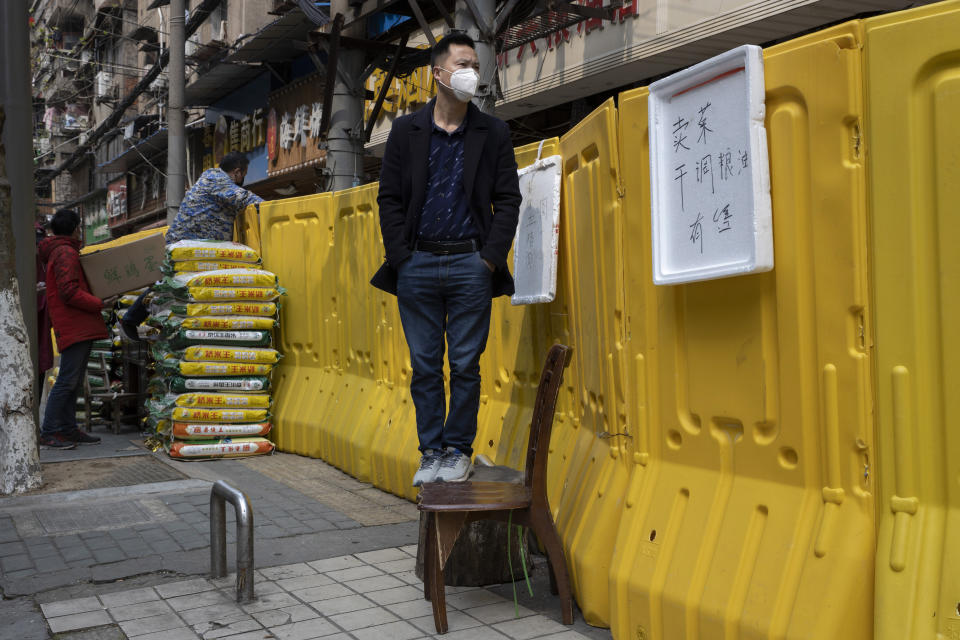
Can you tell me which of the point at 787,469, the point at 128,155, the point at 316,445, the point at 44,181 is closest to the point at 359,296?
the point at 316,445

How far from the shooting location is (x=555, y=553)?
380 centimetres

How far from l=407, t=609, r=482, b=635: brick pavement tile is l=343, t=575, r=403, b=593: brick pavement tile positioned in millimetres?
443

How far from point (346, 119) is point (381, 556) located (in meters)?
7.10

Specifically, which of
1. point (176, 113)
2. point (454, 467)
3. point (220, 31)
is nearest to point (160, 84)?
point (220, 31)

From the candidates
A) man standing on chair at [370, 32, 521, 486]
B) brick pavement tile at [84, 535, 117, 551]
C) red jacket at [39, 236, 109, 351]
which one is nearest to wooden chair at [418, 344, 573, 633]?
man standing on chair at [370, 32, 521, 486]

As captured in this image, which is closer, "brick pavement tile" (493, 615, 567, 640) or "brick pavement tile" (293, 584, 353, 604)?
"brick pavement tile" (493, 615, 567, 640)

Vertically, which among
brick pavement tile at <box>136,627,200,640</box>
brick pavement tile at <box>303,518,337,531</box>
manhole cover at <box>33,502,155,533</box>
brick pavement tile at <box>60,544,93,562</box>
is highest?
manhole cover at <box>33,502,155,533</box>

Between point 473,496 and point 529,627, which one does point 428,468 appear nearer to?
point 473,496

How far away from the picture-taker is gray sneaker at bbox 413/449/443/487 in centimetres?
423

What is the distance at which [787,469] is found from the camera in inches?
121

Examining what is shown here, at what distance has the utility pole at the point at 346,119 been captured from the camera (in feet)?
35.6

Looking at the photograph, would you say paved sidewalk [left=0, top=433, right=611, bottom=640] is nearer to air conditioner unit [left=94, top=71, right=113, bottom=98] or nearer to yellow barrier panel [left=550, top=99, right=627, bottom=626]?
yellow barrier panel [left=550, top=99, right=627, bottom=626]

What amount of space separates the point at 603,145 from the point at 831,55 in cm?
126

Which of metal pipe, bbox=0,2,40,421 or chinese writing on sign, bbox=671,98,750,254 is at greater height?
metal pipe, bbox=0,2,40,421
